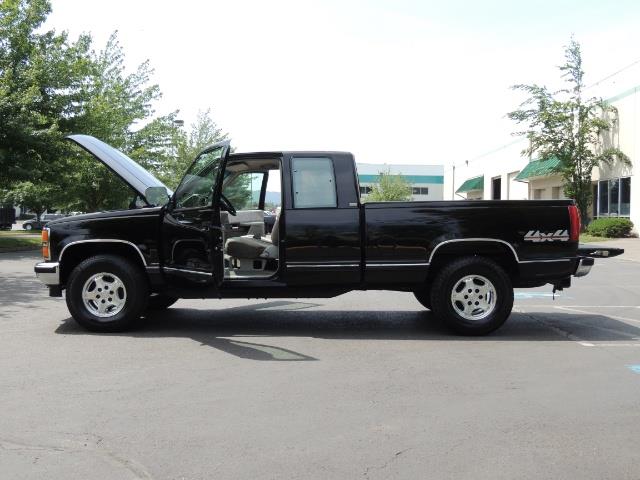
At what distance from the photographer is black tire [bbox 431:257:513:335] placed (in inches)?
283

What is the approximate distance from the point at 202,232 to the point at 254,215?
2101 mm

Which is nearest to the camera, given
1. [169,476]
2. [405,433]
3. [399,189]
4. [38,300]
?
[169,476]

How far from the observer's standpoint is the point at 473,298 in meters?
7.30

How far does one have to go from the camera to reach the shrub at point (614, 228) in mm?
28266

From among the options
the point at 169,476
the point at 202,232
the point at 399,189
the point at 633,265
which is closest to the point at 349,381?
the point at 169,476

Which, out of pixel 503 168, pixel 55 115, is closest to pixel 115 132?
pixel 55 115

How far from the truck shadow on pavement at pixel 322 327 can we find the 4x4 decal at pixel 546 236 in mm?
1138

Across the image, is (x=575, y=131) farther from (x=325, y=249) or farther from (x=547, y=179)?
(x=325, y=249)

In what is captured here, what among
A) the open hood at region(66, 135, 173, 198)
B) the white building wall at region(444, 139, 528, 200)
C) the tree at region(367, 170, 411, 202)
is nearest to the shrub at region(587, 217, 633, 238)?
the white building wall at region(444, 139, 528, 200)

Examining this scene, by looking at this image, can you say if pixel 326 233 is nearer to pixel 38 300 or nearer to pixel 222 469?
pixel 222 469

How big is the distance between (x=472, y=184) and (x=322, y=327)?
56503mm

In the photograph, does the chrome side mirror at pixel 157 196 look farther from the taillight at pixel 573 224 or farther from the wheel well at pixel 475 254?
the taillight at pixel 573 224

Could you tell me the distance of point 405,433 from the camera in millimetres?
4125

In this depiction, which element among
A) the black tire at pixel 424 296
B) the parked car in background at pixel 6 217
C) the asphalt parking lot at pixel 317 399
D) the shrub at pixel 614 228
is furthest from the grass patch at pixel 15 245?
the parked car in background at pixel 6 217
